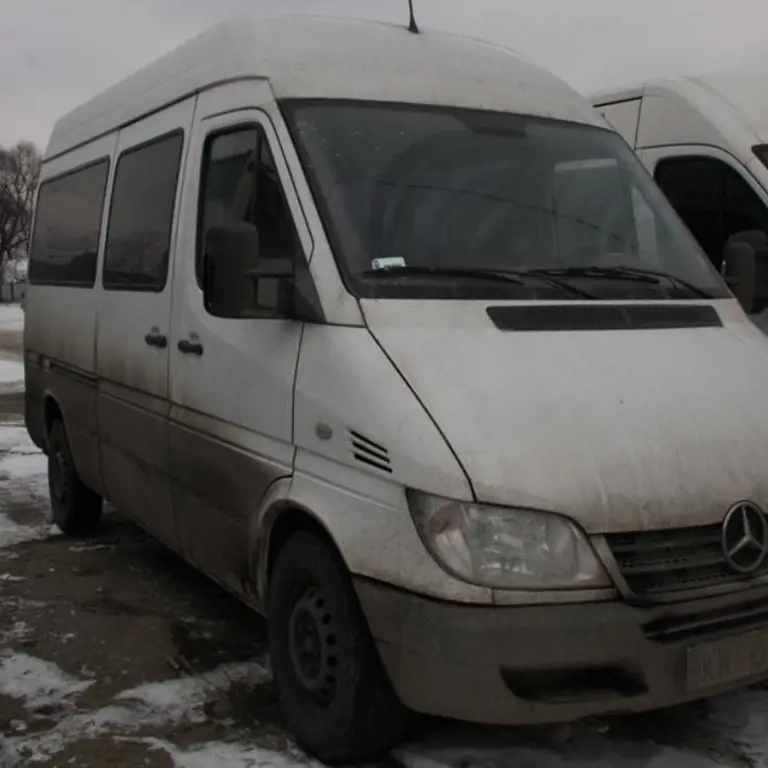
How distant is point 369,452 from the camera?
3.49 m

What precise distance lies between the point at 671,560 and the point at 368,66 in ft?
7.99

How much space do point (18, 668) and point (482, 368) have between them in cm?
263

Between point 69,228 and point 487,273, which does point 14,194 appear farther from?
point 487,273

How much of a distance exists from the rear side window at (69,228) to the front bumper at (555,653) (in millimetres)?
3934

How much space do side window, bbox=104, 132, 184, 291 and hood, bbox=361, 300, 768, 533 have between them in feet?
6.31

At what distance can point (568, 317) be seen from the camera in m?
3.84

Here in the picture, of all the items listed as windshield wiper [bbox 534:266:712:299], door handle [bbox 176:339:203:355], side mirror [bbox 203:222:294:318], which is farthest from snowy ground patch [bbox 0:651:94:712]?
windshield wiper [bbox 534:266:712:299]

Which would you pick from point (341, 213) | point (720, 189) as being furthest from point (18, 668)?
point (720, 189)

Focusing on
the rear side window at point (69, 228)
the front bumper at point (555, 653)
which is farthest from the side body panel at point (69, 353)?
the front bumper at point (555, 653)

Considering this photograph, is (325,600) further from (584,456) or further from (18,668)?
(18,668)

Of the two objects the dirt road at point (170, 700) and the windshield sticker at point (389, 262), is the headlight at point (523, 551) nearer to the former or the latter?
the dirt road at point (170, 700)

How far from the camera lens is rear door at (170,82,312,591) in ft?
13.4

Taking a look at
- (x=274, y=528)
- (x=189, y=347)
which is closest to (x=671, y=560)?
(x=274, y=528)

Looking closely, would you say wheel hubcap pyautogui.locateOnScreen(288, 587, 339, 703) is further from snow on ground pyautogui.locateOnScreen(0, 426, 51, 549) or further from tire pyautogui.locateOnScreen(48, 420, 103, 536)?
snow on ground pyautogui.locateOnScreen(0, 426, 51, 549)
